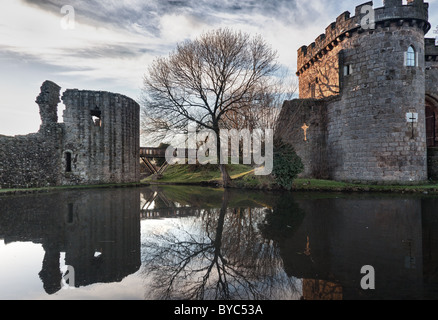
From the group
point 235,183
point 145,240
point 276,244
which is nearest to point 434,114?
point 235,183

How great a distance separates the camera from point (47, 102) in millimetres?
19203

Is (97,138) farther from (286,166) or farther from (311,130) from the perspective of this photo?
(311,130)

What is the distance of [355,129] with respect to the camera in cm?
1542

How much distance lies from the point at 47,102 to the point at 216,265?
20858 millimetres

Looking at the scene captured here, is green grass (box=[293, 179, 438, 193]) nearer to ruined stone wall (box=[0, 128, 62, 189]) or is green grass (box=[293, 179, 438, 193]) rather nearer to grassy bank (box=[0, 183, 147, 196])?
grassy bank (box=[0, 183, 147, 196])

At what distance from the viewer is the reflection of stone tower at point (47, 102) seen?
19.0m

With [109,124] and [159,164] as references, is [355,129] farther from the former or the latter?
[159,164]

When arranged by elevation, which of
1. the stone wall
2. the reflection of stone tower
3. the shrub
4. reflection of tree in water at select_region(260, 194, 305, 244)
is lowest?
reflection of tree in water at select_region(260, 194, 305, 244)

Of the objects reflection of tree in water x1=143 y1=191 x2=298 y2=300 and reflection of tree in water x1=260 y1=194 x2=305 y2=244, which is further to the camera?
reflection of tree in water x1=260 y1=194 x2=305 y2=244

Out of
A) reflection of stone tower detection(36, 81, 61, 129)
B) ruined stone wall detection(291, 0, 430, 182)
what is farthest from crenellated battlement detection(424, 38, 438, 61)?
reflection of stone tower detection(36, 81, 61, 129)

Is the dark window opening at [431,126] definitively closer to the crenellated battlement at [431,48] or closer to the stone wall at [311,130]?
the crenellated battlement at [431,48]

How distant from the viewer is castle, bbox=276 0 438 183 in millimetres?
14273

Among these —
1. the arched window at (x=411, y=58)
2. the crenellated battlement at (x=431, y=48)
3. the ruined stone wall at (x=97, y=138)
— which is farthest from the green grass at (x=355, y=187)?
the ruined stone wall at (x=97, y=138)

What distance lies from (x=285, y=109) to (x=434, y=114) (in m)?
12.2
